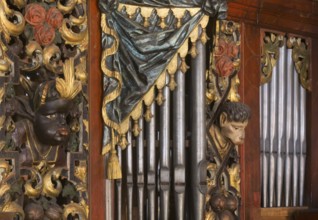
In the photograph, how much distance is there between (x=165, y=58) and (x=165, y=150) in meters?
0.43

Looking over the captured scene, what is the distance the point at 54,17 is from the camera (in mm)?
4762

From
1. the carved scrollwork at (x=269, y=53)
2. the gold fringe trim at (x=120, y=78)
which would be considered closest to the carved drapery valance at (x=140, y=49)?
the gold fringe trim at (x=120, y=78)

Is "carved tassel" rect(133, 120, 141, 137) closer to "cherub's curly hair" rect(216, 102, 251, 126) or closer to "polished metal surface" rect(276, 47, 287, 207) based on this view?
"cherub's curly hair" rect(216, 102, 251, 126)

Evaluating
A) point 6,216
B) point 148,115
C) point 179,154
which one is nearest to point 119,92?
point 148,115

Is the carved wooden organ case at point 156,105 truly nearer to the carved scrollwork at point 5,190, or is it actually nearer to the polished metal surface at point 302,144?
the carved scrollwork at point 5,190

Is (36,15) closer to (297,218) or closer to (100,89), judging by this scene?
(100,89)

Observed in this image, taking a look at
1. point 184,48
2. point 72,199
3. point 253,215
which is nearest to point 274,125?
point 253,215

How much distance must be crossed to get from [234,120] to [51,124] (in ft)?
3.77

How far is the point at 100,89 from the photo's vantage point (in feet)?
16.4

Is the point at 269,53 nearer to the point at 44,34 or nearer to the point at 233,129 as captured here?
the point at 233,129

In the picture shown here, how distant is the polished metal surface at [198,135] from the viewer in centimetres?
517

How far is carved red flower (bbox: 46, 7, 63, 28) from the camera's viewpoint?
4.75 m

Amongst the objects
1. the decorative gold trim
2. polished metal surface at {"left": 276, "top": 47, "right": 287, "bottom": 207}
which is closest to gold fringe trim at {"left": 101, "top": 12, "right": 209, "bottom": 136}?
polished metal surface at {"left": 276, "top": 47, "right": 287, "bottom": 207}

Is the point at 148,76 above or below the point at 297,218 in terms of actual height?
above
